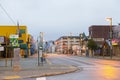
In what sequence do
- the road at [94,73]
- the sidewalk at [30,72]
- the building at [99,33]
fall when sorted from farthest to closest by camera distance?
1. the building at [99,33]
2. the sidewalk at [30,72]
3. the road at [94,73]

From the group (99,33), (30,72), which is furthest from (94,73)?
(99,33)

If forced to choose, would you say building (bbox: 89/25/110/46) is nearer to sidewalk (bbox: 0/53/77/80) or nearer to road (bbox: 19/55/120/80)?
road (bbox: 19/55/120/80)

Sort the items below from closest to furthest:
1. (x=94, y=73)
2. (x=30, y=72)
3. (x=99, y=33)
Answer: (x=94, y=73) → (x=30, y=72) → (x=99, y=33)

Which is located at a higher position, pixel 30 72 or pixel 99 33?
pixel 99 33

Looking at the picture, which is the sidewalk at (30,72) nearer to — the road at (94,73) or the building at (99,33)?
the road at (94,73)

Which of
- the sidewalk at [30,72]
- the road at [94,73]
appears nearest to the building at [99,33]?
the road at [94,73]

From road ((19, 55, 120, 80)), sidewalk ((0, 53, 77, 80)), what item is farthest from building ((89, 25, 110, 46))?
sidewalk ((0, 53, 77, 80))

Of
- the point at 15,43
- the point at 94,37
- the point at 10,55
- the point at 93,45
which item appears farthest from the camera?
the point at 94,37

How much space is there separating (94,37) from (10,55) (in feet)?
167

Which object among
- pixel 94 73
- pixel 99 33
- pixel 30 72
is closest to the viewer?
pixel 94 73

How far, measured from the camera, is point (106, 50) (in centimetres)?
12375

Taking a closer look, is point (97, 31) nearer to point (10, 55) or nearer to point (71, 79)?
point (10, 55)

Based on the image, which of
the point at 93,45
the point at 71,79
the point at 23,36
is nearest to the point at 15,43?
the point at 71,79

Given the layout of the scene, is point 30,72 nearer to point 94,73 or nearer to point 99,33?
point 94,73
